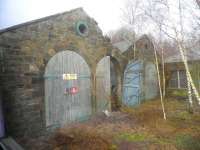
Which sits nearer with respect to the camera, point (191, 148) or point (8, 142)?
point (8, 142)

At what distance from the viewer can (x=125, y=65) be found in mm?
10922

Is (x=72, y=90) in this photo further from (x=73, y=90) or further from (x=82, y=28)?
(x=82, y=28)

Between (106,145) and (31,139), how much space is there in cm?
235

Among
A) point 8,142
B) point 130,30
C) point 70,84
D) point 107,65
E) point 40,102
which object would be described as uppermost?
point 130,30

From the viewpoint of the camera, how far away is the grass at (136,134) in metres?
5.70

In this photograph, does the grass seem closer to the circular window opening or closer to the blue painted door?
the blue painted door

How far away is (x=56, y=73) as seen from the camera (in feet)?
23.3

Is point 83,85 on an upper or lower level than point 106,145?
upper

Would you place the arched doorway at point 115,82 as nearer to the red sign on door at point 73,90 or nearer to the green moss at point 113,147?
the red sign on door at point 73,90

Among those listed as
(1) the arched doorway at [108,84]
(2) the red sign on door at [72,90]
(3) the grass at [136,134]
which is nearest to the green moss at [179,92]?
(3) the grass at [136,134]

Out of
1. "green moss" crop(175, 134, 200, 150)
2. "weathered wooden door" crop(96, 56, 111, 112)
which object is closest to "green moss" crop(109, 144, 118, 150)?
"green moss" crop(175, 134, 200, 150)

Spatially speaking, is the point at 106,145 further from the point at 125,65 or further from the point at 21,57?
the point at 125,65

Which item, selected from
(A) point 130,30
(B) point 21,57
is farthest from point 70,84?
(A) point 130,30

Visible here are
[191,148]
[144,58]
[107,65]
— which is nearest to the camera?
[191,148]
